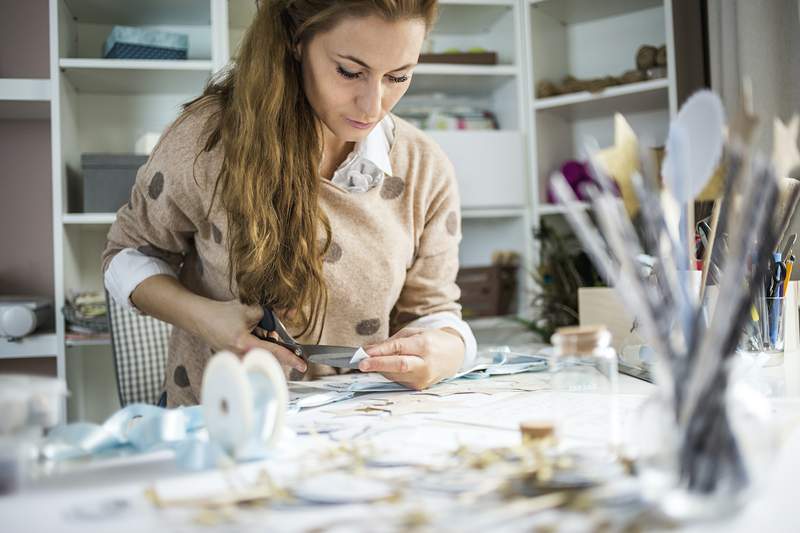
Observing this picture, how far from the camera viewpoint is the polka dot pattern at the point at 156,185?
1.19m

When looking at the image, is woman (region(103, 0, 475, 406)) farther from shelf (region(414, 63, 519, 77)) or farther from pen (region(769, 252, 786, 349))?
shelf (region(414, 63, 519, 77))

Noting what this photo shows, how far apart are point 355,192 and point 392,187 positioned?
73 mm

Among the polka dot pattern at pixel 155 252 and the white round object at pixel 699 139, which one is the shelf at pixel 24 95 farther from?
the white round object at pixel 699 139

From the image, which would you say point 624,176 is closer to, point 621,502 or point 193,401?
point 621,502

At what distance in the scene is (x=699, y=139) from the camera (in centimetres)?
66

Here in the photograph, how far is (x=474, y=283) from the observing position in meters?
2.54

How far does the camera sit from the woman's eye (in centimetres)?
106

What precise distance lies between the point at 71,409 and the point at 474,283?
55.0 inches

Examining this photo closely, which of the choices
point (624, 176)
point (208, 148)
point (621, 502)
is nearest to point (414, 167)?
point (208, 148)

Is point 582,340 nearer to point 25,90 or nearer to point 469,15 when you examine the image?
point 25,90

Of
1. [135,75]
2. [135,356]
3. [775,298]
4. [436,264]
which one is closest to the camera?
[775,298]

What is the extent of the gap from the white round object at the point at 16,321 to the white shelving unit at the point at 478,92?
0.18 m

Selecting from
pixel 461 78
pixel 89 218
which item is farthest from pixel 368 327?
pixel 461 78

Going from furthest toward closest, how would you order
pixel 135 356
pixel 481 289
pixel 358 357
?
pixel 481 289
pixel 135 356
pixel 358 357
